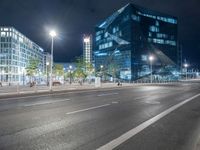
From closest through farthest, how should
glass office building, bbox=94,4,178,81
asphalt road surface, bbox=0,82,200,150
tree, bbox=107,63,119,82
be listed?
1. asphalt road surface, bbox=0,82,200,150
2. tree, bbox=107,63,119,82
3. glass office building, bbox=94,4,178,81

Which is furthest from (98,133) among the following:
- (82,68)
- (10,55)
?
(10,55)

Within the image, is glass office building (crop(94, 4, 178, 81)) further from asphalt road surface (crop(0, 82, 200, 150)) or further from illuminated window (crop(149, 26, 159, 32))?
asphalt road surface (crop(0, 82, 200, 150))

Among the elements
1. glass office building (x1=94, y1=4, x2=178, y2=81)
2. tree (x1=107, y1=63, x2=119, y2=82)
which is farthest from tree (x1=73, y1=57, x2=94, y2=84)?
glass office building (x1=94, y1=4, x2=178, y2=81)

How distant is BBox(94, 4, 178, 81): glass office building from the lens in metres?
99.5

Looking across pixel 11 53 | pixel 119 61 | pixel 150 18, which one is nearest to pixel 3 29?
pixel 11 53

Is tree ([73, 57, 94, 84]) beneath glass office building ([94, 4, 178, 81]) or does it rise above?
beneath

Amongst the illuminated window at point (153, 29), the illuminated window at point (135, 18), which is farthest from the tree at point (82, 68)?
the illuminated window at point (153, 29)

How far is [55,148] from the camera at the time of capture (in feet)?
16.8

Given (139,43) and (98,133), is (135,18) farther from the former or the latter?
(98,133)

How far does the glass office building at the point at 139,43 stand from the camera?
326 feet

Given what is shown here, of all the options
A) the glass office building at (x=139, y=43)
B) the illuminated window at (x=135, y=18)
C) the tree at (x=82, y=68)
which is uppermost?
the illuminated window at (x=135, y=18)

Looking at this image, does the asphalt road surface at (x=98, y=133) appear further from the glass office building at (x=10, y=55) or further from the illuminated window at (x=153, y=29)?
the illuminated window at (x=153, y=29)

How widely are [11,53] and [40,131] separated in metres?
107

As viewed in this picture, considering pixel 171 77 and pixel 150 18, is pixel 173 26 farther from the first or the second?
pixel 171 77
